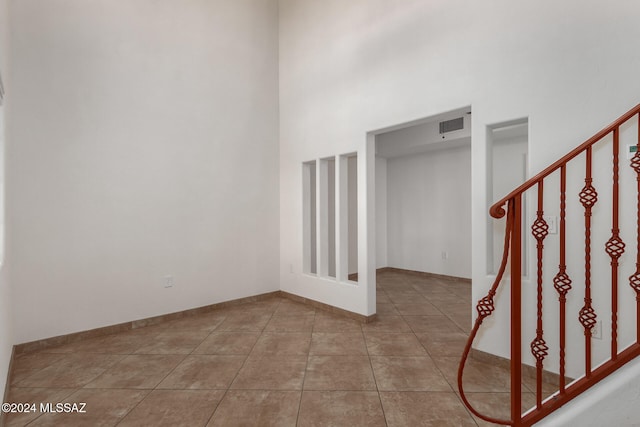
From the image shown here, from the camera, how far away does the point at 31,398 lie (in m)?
2.30

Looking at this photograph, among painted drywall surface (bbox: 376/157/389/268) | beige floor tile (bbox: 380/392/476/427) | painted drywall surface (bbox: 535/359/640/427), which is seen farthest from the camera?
painted drywall surface (bbox: 376/157/389/268)

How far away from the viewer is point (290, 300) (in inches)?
192

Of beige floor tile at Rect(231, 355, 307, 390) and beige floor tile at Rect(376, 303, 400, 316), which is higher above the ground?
beige floor tile at Rect(231, 355, 307, 390)

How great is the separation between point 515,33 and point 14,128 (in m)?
4.54

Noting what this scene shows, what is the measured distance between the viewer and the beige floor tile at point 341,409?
1995 mm

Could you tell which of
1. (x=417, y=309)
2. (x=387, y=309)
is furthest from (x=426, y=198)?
(x=387, y=309)

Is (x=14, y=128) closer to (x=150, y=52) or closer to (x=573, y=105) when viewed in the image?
(x=150, y=52)

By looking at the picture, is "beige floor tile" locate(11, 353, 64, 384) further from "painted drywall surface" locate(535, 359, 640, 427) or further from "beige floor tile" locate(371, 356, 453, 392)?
"painted drywall surface" locate(535, 359, 640, 427)

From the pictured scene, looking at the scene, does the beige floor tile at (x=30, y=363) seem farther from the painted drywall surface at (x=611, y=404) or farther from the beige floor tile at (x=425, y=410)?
the painted drywall surface at (x=611, y=404)

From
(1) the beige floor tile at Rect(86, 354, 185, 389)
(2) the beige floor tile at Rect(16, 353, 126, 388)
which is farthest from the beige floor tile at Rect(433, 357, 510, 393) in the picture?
(2) the beige floor tile at Rect(16, 353, 126, 388)

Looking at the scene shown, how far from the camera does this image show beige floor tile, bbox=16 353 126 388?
2.50 m

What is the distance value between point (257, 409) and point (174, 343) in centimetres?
156

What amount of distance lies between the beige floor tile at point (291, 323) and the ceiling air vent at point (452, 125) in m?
3.78

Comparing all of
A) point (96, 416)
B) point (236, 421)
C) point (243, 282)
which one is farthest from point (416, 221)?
point (96, 416)
